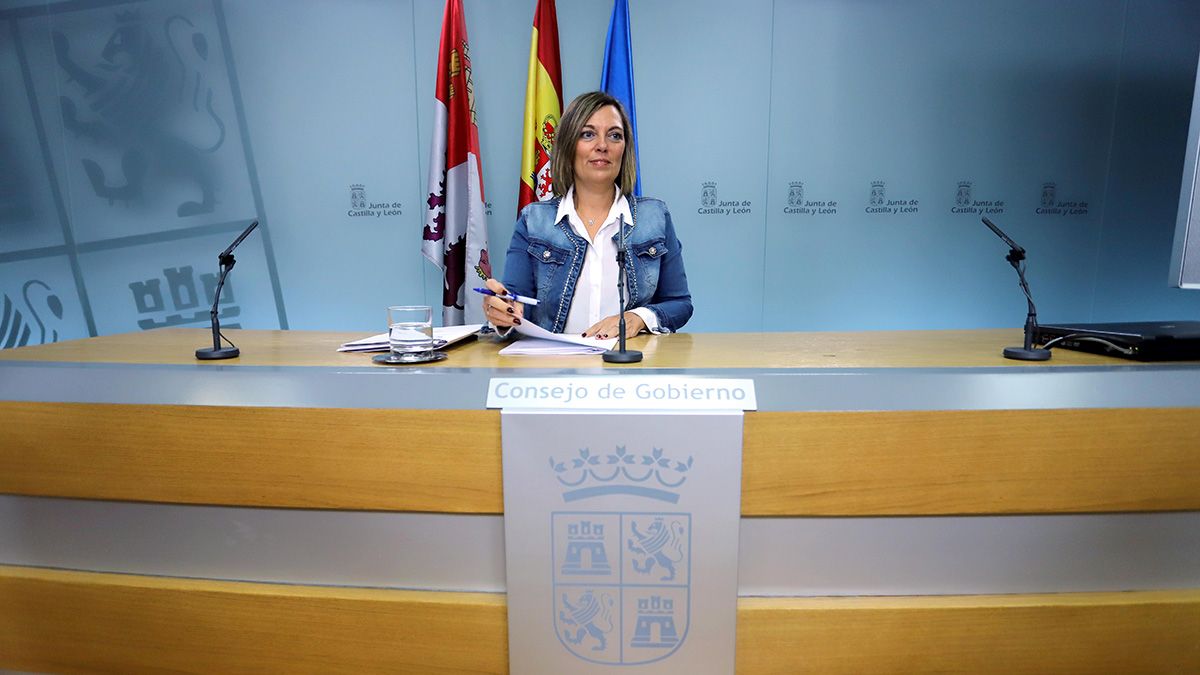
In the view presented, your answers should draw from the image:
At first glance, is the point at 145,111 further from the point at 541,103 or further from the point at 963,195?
the point at 963,195

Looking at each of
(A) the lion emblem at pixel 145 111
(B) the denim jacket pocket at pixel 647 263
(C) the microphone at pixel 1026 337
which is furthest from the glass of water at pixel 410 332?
(A) the lion emblem at pixel 145 111

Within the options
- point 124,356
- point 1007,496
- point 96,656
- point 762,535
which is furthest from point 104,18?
point 1007,496

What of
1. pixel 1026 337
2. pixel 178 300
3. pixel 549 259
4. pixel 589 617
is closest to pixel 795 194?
pixel 549 259

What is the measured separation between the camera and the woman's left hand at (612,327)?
4.70ft

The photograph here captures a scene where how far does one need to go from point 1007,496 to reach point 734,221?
2382 mm

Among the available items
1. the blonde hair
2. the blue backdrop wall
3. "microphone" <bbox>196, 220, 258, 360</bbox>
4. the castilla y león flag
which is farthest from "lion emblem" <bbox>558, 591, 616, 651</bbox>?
the blue backdrop wall

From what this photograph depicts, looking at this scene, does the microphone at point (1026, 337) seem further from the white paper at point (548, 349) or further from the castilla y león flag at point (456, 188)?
the castilla y león flag at point (456, 188)

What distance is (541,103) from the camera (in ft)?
9.55

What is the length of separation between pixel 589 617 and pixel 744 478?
0.39m

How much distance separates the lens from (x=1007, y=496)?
97 centimetres

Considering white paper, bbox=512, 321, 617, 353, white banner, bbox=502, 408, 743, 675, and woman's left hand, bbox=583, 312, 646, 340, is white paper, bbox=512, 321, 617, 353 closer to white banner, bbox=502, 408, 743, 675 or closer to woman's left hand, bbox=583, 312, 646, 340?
woman's left hand, bbox=583, 312, 646, 340

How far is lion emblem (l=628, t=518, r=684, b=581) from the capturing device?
0.97m

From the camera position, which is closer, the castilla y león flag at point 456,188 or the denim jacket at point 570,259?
the denim jacket at point 570,259

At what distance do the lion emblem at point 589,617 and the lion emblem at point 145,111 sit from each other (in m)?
3.44
